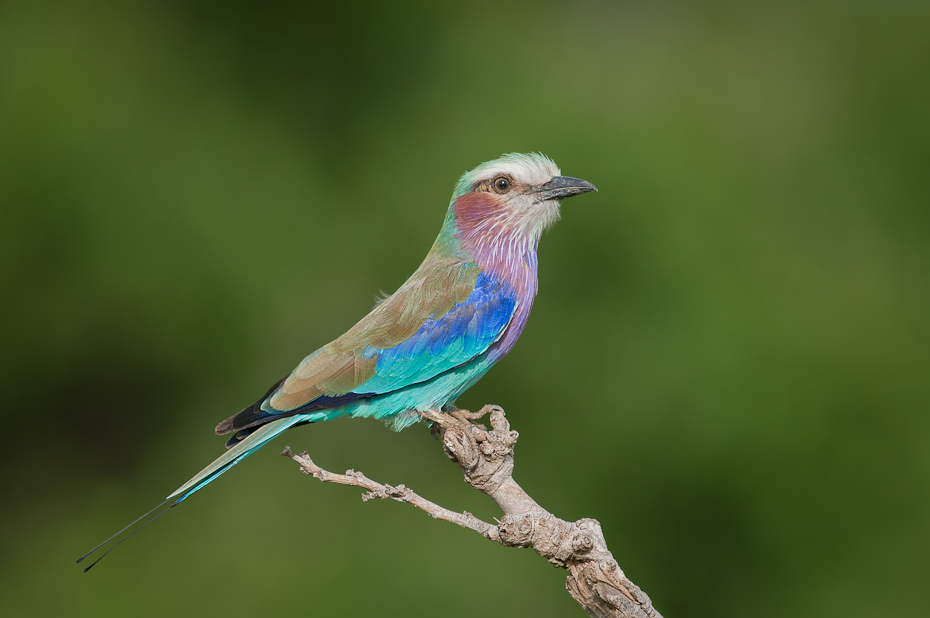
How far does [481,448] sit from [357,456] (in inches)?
121

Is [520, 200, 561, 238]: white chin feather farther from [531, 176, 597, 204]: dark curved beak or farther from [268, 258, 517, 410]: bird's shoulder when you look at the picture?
[268, 258, 517, 410]: bird's shoulder

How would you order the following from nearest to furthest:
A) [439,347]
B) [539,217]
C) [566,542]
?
[566,542] → [439,347] → [539,217]

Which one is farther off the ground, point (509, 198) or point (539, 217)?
point (509, 198)

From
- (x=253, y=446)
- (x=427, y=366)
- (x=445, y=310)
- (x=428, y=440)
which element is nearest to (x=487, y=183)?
(x=445, y=310)

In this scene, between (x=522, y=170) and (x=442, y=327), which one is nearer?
(x=442, y=327)

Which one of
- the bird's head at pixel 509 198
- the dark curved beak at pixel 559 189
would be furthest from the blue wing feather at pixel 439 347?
the dark curved beak at pixel 559 189

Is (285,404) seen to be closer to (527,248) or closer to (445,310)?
(445,310)

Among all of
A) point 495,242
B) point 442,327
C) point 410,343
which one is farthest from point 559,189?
point 410,343

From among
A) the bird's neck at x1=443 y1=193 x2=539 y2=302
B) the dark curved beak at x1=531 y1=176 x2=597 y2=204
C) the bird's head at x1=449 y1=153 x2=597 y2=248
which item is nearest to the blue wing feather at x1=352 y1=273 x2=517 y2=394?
the bird's neck at x1=443 y1=193 x2=539 y2=302

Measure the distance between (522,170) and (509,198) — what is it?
125 millimetres

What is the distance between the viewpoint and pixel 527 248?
3.49 meters

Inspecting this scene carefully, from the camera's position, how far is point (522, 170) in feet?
11.4

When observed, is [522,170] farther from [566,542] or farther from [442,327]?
[566,542]

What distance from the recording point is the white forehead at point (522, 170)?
3.47 meters
